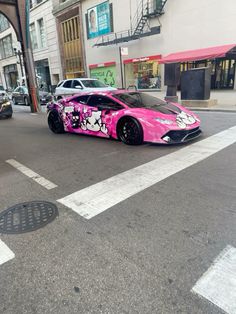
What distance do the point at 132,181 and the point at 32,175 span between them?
1909 mm

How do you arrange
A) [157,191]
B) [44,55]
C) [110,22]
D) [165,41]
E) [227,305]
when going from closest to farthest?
1. [227,305]
2. [157,191]
3. [165,41]
4. [110,22]
5. [44,55]

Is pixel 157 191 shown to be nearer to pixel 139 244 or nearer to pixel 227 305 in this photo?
pixel 139 244

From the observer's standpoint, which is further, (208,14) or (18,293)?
(208,14)

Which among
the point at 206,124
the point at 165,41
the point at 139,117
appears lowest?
the point at 206,124

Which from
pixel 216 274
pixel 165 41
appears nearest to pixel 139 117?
pixel 216 274

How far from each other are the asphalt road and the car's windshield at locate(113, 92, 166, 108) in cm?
223

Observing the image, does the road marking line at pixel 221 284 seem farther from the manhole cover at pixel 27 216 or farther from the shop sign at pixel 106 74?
the shop sign at pixel 106 74

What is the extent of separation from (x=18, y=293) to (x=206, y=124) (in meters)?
7.51

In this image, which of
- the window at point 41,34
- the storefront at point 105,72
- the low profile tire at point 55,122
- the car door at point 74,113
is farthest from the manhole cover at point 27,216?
the window at point 41,34

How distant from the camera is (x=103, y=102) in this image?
667cm

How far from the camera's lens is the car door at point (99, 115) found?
6.49 metres

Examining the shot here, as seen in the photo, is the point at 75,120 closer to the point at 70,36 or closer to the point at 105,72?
the point at 105,72

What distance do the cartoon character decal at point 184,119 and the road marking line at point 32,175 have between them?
10.2 ft

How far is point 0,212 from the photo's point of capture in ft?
11.0
